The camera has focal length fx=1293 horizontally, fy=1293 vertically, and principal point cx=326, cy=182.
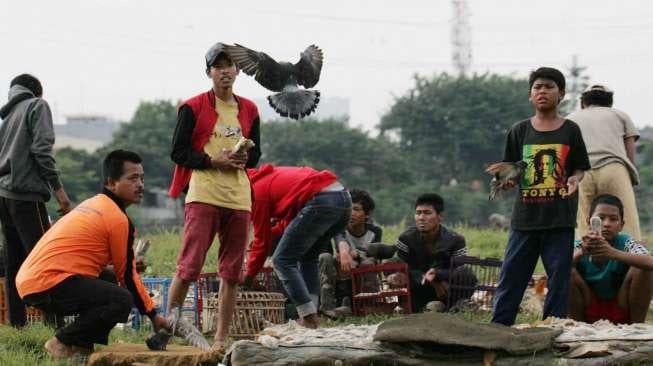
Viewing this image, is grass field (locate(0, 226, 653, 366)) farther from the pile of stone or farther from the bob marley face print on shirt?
the bob marley face print on shirt

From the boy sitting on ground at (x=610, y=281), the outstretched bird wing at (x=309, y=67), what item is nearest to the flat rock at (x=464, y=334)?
the boy sitting on ground at (x=610, y=281)

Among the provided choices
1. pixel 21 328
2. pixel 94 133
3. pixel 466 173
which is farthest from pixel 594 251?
pixel 94 133

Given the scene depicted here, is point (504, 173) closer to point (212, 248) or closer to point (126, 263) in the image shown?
point (126, 263)

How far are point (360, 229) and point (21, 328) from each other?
9.99ft

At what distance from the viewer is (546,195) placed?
7.40m

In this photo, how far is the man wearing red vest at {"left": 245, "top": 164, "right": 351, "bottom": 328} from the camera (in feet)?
26.4

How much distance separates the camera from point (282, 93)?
8.00 meters

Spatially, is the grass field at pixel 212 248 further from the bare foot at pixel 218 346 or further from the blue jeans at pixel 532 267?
the blue jeans at pixel 532 267

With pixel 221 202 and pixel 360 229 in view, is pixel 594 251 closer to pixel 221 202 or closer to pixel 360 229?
pixel 221 202

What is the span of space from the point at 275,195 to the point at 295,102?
2.02 ft

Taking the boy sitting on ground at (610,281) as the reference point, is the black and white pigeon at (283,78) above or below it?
above

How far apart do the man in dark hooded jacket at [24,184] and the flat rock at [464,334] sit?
2709 mm

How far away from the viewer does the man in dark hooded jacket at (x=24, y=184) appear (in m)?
8.35

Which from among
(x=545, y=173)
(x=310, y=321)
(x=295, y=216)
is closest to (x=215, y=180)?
(x=295, y=216)
